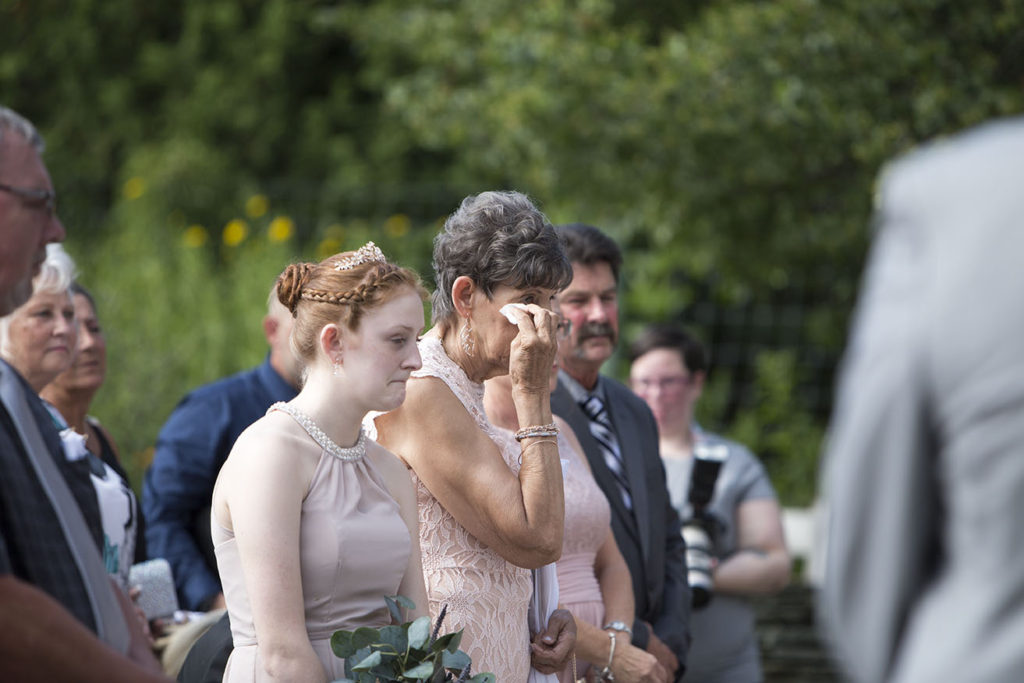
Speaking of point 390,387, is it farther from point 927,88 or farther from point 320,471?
point 927,88

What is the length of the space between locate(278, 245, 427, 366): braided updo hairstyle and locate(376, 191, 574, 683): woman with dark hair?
299 mm

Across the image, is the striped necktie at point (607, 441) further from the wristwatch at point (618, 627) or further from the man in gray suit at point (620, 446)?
the wristwatch at point (618, 627)

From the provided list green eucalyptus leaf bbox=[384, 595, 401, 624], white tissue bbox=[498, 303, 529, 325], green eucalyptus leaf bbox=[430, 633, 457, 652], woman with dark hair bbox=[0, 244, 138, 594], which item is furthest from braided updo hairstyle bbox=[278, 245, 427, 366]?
woman with dark hair bbox=[0, 244, 138, 594]

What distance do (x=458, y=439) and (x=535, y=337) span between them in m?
0.32

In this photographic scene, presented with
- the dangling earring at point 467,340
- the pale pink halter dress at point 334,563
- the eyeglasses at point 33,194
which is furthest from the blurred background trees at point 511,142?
the eyeglasses at point 33,194

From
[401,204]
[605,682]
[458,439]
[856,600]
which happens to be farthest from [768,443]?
[856,600]

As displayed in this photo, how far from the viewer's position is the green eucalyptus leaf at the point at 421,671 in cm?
249

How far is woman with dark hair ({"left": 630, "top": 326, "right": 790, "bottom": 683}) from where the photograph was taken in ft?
15.1

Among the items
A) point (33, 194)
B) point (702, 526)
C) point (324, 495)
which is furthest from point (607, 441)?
point (33, 194)

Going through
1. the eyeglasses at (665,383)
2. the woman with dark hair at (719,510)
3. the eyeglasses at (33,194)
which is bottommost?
the woman with dark hair at (719,510)

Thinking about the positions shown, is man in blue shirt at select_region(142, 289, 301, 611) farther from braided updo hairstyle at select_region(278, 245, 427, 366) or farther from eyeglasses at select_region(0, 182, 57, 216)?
eyeglasses at select_region(0, 182, 57, 216)

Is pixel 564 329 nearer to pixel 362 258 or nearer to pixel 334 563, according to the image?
pixel 362 258

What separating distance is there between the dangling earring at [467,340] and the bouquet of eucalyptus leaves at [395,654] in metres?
0.80

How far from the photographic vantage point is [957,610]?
1.47 meters
